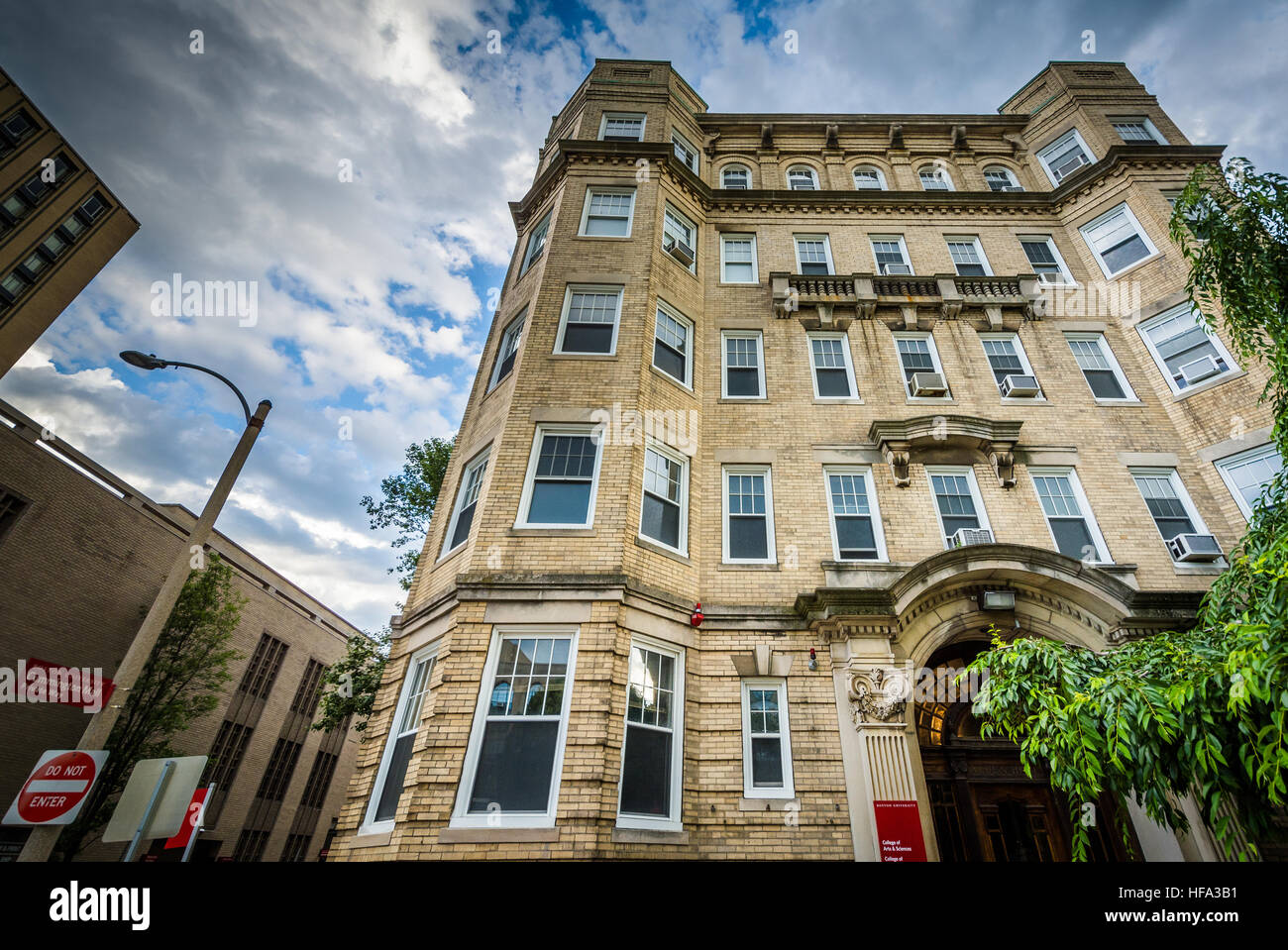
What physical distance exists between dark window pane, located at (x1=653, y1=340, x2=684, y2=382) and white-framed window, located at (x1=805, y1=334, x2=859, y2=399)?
9.58 feet

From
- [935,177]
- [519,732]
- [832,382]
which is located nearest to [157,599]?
[519,732]

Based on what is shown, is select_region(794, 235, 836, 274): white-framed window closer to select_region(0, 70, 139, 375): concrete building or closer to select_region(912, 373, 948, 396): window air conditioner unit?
select_region(912, 373, 948, 396): window air conditioner unit

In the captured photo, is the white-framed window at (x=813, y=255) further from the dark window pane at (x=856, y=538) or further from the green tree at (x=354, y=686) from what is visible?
the green tree at (x=354, y=686)

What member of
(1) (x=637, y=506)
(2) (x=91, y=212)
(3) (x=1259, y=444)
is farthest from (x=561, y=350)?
(2) (x=91, y=212)

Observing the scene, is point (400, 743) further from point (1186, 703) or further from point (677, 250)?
point (677, 250)

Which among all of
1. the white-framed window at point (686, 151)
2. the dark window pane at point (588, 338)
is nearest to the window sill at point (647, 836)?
the dark window pane at point (588, 338)

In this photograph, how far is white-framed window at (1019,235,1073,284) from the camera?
13.7 metres

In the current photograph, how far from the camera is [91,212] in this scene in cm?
2728

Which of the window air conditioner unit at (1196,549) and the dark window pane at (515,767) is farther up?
the window air conditioner unit at (1196,549)

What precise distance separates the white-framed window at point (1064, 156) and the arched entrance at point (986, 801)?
1466cm

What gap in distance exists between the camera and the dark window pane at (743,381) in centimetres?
1188

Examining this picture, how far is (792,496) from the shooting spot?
33.7ft

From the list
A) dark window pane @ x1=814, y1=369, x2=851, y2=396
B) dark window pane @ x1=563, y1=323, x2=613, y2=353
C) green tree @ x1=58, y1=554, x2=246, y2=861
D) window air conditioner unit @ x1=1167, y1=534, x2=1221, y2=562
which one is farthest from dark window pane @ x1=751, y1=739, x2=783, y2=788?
green tree @ x1=58, y1=554, x2=246, y2=861
